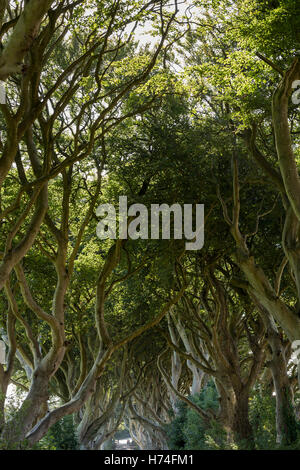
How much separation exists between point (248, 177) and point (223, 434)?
5.97m

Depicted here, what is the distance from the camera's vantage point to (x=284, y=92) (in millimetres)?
8586

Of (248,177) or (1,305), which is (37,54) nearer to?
(248,177)

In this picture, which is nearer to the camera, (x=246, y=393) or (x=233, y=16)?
(x=233, y=16)

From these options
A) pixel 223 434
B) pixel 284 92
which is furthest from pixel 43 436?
pixel 284 92
